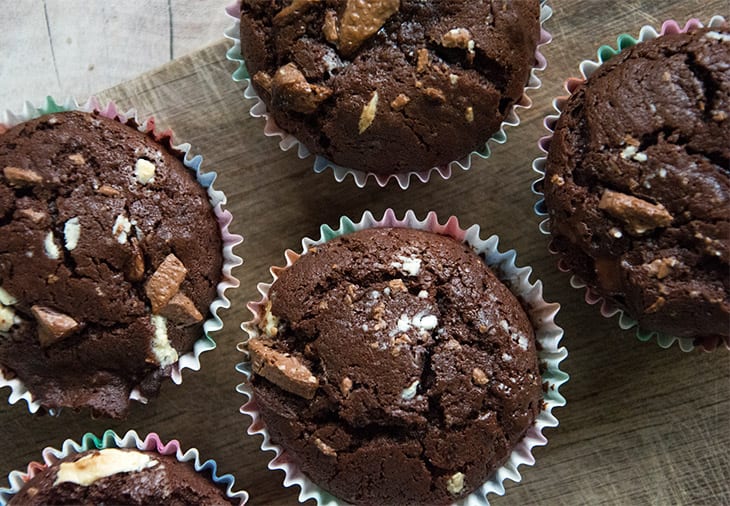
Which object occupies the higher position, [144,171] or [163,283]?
[144,171]

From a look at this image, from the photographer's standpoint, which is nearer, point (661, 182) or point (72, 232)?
point (661, 182)

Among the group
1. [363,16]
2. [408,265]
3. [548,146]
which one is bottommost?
[408,265]

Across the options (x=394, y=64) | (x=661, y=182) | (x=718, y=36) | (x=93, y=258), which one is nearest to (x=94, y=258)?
(x=93, y=258)

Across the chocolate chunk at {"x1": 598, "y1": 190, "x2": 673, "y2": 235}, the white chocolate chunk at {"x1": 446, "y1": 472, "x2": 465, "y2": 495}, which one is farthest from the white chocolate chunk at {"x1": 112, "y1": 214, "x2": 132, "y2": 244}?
the chocolate chunk at {"x1": 598, "y1": 190, "x2": 673, "y2": 235}

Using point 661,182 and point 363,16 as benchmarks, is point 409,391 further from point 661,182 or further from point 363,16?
point 363,16

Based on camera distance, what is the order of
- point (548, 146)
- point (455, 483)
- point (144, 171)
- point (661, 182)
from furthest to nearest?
point (548, 146), point (144, 171), point (455, 483), point (661, 182)

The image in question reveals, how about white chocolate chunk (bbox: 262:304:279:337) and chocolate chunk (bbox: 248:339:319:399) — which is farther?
white chocolate chunk (bbox: 262:304:279:337)

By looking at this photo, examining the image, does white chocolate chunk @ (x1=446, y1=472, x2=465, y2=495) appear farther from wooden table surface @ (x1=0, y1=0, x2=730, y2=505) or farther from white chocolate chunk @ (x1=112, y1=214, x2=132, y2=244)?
white chocolate chunk @ (x1=112, y1=214, x2=132, y2=244)
